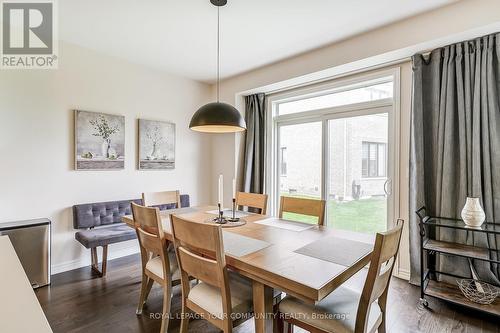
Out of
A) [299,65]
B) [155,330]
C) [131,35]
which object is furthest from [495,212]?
[131,35]

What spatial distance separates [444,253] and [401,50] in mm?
1964

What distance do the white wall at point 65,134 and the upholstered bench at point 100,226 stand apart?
0.16 meters

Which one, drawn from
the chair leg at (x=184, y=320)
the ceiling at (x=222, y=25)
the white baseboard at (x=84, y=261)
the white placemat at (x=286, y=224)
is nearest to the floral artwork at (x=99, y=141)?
the ceiling at (x=222, y=25)

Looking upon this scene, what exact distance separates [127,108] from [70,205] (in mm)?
1421

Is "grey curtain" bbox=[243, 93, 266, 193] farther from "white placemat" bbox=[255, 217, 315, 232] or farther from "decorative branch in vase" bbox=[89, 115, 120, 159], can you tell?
"decorative branch in vase" bbox=[89, 115, 120, 159]

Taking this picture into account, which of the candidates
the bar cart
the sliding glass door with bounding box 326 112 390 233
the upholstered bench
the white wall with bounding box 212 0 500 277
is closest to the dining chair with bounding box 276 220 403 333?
the bar cart

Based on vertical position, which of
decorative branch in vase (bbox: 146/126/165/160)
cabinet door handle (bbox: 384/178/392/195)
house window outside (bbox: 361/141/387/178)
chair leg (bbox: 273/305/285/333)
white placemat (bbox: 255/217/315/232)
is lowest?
chair leg (bbox: 273/305/285/333)

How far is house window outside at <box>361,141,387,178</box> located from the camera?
10.3ft

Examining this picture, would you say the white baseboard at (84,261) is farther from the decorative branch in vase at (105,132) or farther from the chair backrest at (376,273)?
the chair backrest at (376,273)

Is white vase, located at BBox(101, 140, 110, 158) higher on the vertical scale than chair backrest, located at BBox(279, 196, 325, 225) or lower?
higher

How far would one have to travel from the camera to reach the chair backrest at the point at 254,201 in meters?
2.88

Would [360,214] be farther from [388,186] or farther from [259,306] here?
[259,306]

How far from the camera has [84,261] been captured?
3277 mm

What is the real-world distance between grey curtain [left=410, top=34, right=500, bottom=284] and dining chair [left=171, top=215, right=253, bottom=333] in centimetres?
208
